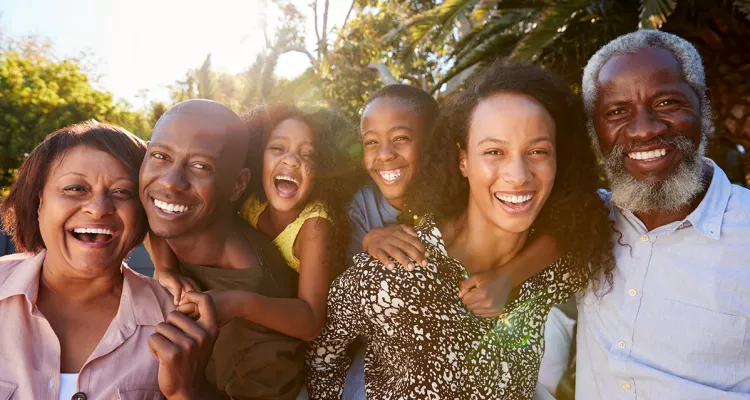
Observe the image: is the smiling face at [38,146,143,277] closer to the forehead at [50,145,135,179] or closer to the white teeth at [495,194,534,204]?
the forehead at [50,145,135,179]

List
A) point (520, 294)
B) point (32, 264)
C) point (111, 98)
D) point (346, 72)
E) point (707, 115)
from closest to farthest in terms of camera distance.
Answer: point (32, 264)
point (520, 294)
point (707, 115)
point (346, 72)
point (111, 98)

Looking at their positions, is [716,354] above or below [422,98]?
below

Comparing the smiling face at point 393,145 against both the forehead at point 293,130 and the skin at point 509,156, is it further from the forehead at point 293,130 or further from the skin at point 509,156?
the skin at point 509,156

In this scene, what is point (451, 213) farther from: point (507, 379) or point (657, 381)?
point (657, 381)

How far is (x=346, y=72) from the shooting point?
13.8 m

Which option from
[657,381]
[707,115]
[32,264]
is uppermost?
[707,115]

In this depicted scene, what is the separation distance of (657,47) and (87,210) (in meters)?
2.50

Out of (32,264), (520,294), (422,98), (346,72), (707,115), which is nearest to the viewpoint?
(32,264)

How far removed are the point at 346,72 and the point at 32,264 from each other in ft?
A: 40.5

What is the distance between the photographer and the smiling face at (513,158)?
6.93ft

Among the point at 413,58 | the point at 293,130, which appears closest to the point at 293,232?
the point at 293,130

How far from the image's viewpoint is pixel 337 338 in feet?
7.82

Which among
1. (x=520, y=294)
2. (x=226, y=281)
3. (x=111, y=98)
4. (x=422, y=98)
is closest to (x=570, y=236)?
(x=520, y=294)

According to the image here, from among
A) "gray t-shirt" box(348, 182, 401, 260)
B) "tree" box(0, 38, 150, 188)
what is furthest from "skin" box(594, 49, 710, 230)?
"tree" box(0, 38, 150, 188)
